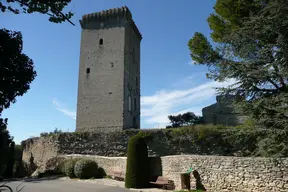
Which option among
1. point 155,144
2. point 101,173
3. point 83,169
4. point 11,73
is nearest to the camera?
point 11,73

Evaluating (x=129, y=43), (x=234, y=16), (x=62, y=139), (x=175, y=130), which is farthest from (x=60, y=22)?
(x=129, y=43)

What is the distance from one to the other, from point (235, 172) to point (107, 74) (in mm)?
16985

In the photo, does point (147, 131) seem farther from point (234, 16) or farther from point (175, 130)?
point (234, 16)

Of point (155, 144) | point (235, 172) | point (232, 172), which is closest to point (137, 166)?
point (232, 172)

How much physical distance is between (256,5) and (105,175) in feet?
36.8

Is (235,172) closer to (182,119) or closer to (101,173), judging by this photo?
(101,173)

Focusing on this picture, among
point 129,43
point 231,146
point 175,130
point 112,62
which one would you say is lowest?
point 231,146

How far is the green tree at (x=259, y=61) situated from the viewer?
24.9 feet

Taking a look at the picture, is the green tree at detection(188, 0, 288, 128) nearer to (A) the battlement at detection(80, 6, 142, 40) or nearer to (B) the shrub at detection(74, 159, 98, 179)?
(B) the shrub at detection(74, 159, 98, 179)

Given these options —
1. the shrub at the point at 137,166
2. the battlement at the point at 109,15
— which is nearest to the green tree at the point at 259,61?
the shrub at the point at 137,166

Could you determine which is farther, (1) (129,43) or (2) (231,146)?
(1) (129,43)

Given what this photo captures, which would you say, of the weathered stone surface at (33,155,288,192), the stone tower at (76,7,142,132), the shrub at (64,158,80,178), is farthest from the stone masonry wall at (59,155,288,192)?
the stone tower at (76,7,142,132)

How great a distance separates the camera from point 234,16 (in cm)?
1032

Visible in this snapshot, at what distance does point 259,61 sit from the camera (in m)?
8.39
